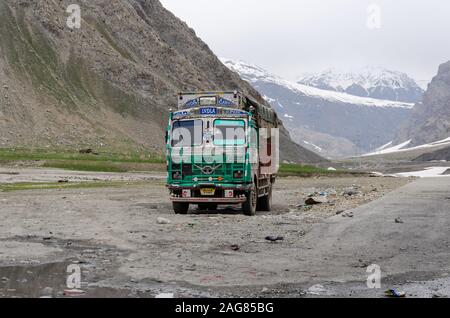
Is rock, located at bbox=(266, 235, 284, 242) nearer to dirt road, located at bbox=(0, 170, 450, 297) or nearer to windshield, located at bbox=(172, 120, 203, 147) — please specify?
dirt road, located at bbox=(0, 170, 450, 297)

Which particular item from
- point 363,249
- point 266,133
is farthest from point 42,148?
point 363,249

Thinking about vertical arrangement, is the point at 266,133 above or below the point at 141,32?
below

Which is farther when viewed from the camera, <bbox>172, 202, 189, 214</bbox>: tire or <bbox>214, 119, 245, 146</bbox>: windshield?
<bbox>172, 202, 189, 214</bbox>: tire

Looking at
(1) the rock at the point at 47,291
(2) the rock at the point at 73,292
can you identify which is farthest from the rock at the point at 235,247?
(1) the rock at the point at 47,291

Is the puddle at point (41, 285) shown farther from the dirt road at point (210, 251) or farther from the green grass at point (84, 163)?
the green grass at point (84, 163)

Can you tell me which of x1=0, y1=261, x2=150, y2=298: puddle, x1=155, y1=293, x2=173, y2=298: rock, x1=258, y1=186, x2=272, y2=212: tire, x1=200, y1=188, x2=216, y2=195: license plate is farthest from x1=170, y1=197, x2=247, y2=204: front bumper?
x1=155, y1=293, x2=173, y2=298: rock

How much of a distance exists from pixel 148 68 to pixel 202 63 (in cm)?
2950

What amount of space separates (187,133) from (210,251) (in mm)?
9360

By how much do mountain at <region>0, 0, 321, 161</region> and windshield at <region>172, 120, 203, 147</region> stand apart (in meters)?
78.3

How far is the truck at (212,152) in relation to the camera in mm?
22672

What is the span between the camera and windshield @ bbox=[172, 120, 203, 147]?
75.4 feet
